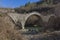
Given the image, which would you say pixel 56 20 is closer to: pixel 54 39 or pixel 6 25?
pixel 54 39

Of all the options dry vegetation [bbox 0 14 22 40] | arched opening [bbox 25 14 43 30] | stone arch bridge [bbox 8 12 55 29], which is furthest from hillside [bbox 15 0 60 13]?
dry vegetation [bbox 0 14 22 40]

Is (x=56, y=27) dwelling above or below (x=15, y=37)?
below

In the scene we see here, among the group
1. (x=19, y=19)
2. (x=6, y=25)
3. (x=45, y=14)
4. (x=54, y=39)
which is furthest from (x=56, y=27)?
(x=6, y=25)

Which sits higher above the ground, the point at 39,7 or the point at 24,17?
the point at 39,7

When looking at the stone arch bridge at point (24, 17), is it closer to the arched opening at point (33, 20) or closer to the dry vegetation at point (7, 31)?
the arched opening at point (33, 20)

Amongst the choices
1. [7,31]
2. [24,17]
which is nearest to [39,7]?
[24,17]

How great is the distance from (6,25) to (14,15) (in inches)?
1368

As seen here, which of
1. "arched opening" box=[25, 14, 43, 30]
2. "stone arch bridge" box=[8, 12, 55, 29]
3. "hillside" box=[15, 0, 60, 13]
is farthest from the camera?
"hillside" box=[15, 0, 60, 13]

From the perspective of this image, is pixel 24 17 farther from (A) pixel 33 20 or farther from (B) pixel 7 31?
(B) pixel 7 31

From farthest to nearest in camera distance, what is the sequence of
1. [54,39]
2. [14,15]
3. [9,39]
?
1. [14,15]
2. [54,39]
3. [9,39]

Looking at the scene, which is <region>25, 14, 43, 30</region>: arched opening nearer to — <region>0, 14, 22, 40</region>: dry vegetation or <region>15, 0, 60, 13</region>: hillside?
<region>15, 0, 60, 13</region>: hillside

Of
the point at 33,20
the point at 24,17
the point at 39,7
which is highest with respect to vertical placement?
the point at 39,7

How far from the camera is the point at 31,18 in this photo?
4622cm

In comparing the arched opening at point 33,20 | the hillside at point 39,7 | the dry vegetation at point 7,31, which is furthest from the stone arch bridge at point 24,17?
the dry vegetation at point 7,31
